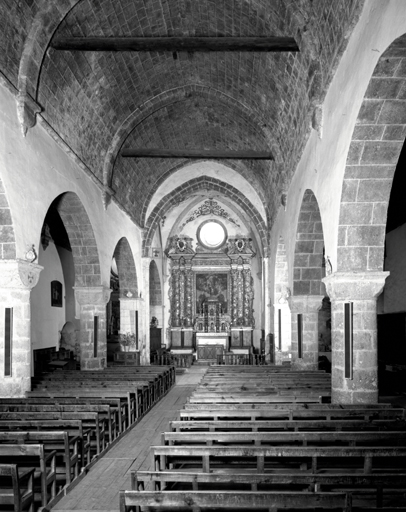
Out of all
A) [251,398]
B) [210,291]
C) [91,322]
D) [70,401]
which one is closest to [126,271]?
[91,322]

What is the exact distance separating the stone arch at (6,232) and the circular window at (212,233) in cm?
1891

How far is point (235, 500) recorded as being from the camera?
3.64 m

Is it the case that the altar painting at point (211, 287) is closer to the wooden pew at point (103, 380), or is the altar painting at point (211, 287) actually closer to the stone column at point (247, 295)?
the stone column at point (247, 295)

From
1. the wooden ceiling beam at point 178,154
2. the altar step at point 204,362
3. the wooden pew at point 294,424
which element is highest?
the wooden ceiling beam at point 178,154

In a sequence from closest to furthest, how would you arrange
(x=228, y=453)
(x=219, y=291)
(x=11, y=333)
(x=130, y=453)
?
(x=228, y=453), (x=130, y=453), (x=11, y=333), (x=219, y=291)

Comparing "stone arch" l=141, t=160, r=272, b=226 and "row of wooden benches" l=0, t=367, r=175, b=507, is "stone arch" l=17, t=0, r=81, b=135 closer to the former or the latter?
"row of wooden benches" l=0, t=367, r=175, b=507

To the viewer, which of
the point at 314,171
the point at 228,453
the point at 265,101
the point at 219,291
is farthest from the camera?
the point at 219,291

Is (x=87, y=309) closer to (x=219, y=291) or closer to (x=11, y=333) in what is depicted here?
(x=11, y=333)

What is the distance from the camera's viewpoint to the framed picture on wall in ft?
66.4

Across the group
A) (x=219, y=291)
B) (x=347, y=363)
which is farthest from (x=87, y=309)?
(x=219, y=291)

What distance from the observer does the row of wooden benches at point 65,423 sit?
579cm

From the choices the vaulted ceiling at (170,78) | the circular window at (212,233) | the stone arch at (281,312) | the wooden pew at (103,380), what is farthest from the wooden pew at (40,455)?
the circular window at (212,233)

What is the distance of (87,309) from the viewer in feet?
50.4

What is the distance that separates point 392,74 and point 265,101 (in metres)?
8.09
